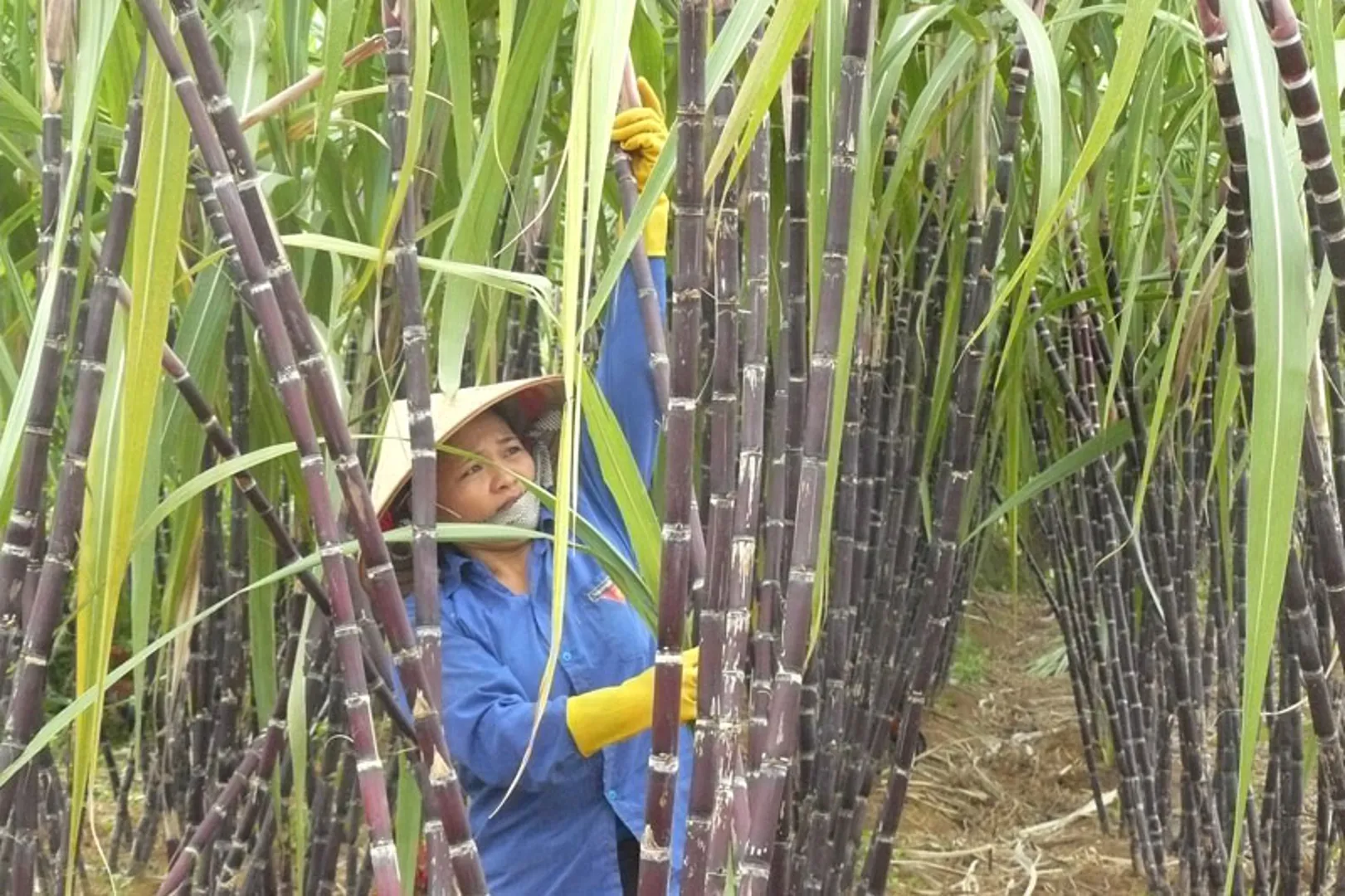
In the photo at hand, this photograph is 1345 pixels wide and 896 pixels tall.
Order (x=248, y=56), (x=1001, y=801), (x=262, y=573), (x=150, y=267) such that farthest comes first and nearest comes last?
(x=1001, y=801)
(x=262, y=573)
(x=248, y=56)
(x=150, y=267)

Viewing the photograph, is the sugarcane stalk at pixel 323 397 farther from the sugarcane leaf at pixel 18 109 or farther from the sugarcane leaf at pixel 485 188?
the sugarcane leaf at pixel 18 109

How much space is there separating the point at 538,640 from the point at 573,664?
3cm

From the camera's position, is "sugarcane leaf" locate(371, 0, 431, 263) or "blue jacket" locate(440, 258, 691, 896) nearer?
"sugarcane leaf" locate(371, 0, 431, 263)

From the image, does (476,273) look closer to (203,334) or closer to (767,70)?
(767,70)

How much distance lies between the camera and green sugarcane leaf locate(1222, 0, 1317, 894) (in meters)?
0.44

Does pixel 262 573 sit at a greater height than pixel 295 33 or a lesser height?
lesser

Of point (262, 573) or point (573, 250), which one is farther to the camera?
point (262, 573)

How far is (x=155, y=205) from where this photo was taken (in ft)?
1.63

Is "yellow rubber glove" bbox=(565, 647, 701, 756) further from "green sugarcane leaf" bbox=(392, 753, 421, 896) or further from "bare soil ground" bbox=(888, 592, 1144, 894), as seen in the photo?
"bare soil ground" bbox=(888, 592, 1144, 894)

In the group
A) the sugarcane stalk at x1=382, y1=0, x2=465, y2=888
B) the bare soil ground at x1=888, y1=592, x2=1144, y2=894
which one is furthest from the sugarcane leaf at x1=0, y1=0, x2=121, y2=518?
the bare soil ground at x1=888, y1=592, x2=1144, y2=894

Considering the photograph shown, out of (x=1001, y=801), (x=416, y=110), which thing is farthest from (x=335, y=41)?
(x=1001, y=801)

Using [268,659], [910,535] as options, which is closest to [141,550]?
[268,659]

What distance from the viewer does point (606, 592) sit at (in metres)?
1.02

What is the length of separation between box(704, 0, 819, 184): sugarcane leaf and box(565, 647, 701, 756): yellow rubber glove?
1.32ft
